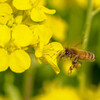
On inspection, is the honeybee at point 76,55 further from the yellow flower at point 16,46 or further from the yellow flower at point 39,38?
the yellow flower at point 16,46

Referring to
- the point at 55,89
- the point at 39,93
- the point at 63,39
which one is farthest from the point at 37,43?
the point at 63,39

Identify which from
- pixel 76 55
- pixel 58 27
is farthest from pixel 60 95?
pixel 76 55

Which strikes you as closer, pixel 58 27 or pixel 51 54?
pixel 51 54

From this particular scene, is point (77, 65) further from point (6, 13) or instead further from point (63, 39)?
point (63, 39)

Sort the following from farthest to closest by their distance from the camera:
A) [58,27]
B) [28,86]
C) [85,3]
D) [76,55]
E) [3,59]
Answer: [85,3]
[58,27]
[28,86]
[76,55]
[3,59]

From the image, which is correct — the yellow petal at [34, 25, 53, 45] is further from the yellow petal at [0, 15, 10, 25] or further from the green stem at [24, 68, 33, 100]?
the green stem at [24, 68, 33, 100]

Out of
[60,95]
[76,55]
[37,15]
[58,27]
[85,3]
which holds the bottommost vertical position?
[60,95]

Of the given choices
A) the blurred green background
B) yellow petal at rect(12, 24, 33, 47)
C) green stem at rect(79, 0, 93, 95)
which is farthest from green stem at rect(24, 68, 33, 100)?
yellow petal at rect(12, 24, 33, 47)

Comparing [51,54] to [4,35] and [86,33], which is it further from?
[86,33]
